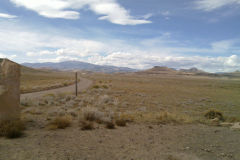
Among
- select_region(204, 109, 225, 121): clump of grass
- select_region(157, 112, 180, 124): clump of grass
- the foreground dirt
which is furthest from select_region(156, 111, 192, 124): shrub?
select_region(204, 109, 225, 121): clump of grass

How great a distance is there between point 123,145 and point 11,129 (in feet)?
13.7

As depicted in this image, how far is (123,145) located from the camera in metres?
5.78

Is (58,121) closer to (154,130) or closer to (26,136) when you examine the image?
(26,136)

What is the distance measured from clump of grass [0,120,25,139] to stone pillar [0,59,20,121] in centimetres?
45

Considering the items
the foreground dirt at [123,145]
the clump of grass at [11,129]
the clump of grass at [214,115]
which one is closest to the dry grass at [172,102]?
the clump of grass at [214,115]

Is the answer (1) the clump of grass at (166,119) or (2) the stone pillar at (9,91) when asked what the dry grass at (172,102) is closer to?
(1) the clump of grass at (166,119)

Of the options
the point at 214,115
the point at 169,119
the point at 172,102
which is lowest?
the point at 172,102

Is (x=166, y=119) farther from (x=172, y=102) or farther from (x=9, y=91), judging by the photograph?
(x=172, y=102)

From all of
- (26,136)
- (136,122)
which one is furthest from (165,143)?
(26,136)

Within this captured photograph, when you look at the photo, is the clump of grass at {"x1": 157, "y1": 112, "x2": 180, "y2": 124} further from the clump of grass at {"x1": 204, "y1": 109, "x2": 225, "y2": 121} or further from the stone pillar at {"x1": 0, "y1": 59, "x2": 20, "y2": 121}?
the stone pillar at {"x1": 0, "y1": 59, "x2": 20, "y2": 121}

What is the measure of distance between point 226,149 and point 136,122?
433 cm

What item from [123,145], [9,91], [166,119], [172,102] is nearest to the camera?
[123,145]

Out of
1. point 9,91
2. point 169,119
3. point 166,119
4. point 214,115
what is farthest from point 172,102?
point 9,91

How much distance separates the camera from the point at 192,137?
276 inches
